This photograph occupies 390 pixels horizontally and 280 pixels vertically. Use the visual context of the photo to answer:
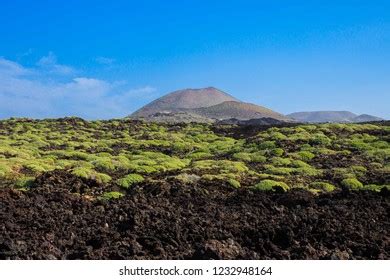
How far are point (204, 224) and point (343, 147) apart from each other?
23678 millimetres

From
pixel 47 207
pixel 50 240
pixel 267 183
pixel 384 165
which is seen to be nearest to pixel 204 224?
pixel 50 240

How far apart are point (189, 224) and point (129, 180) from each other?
824cm

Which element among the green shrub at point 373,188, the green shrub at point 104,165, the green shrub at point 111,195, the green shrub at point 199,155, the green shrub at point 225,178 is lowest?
the green shrub at point 373,188

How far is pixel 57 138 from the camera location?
4647cm

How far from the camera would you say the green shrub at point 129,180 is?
22264 mm

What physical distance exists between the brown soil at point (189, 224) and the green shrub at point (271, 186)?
29.8 inches

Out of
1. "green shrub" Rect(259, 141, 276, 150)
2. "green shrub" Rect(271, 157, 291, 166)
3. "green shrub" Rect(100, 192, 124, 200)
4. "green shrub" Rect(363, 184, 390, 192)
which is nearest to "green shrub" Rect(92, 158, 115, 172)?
"green shrub" Rect(100, 192, 124, 200)

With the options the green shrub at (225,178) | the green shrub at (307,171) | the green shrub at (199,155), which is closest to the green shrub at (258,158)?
the green shrub at (199,155)

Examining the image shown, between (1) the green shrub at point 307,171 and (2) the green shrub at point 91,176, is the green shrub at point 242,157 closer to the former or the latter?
(1) the green shrub at point 307,171

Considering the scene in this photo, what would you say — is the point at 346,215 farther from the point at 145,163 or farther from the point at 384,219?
the point at 145,163

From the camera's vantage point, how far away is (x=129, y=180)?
2295cm

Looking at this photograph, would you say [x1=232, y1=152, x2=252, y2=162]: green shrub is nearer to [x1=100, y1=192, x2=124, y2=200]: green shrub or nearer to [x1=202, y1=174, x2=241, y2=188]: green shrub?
[x1=202, y1=174, x2=241, y2=188]: green shrub

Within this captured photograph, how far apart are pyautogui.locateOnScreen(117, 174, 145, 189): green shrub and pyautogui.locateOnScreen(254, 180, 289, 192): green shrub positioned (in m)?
5.28
